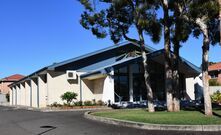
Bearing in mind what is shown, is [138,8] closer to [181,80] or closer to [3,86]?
[181,80]

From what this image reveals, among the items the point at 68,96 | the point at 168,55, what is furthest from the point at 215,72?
the point at 168,55

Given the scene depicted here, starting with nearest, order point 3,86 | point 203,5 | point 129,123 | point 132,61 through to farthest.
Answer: point 129,123, point 203,5, point 132,61, point 3,86

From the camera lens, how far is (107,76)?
2958 cm

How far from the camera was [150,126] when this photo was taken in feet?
46.4

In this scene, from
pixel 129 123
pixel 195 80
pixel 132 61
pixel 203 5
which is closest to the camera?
pixel 129 123

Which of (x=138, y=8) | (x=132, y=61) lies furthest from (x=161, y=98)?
(x=138, y=8)

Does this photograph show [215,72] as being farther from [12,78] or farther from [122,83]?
[12,78]

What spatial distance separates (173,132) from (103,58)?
73.7 feet

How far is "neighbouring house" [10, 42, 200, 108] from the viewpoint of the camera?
3119 cm

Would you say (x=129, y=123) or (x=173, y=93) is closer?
(x=129, y=123)

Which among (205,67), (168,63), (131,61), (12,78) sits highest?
(12,78)

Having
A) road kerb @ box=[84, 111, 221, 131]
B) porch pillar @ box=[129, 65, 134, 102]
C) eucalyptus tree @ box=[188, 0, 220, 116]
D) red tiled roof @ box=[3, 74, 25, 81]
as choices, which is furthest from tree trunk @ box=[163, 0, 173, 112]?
red tiled roof @ box=[3, 74, 25, 81]

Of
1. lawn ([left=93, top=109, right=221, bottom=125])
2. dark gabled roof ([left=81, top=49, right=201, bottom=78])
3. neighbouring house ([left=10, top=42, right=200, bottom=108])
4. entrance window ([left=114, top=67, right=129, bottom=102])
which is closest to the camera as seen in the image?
lawn ([left=93, top=109, right=221, bottom=125])

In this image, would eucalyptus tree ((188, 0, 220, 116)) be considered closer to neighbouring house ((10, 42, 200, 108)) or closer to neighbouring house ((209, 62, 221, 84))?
neighbouring house ((10, 42, 200, 108))
